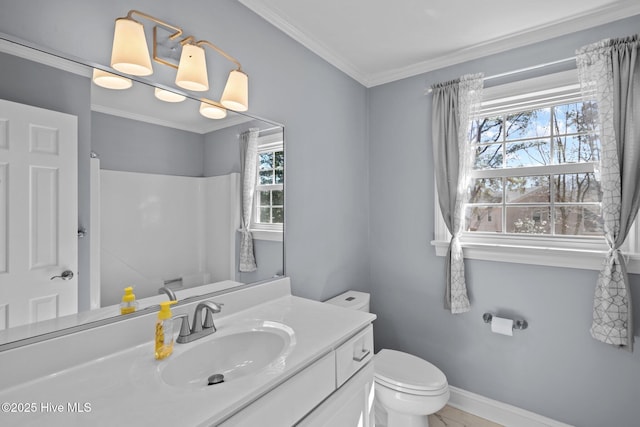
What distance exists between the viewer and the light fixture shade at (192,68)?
47.3 inches

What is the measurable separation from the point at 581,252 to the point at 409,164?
116cm

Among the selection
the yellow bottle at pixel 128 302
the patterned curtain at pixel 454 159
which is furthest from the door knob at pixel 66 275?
the patterned curtain at pixel 454 159

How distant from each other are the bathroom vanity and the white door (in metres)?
0.12

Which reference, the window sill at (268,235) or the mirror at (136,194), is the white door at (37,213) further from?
the window sill at (268,235)

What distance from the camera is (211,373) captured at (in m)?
1.07

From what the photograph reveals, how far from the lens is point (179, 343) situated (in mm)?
1044

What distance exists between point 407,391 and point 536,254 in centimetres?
113

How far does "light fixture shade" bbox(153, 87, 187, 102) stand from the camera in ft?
3.82

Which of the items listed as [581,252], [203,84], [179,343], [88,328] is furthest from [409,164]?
[88,328]

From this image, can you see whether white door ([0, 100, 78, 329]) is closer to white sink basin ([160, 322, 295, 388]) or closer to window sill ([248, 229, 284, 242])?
white sink basin ([160, 322, 295, 388])

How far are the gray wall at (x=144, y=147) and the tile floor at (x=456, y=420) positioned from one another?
2.09 meters

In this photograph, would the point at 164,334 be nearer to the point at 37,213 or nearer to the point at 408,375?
the point at 37,213

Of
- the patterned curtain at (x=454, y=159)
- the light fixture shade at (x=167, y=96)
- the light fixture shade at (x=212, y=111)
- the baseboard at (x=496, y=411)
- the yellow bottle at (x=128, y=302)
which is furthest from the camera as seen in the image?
the patterned curtain at (x=454, y=159)

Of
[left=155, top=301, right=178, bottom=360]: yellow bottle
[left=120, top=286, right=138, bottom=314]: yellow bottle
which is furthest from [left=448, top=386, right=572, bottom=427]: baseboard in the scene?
[left=120, top=286, right=138, bottom=314]: yellow bottle
